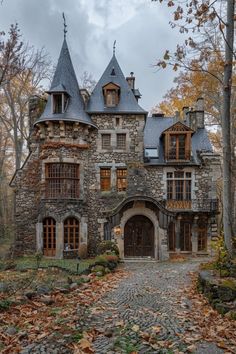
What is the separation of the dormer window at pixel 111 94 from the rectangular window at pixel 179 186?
220 inches

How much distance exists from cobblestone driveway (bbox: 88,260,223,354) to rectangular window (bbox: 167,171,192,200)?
362 inches

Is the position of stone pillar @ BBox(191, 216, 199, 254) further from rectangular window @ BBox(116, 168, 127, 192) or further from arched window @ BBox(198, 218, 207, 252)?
rectangular window @ BBox(116, 168, 127, 192)

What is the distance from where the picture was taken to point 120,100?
2031 cm

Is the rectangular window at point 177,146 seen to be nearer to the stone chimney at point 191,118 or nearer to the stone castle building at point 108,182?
the stone castle building at point 108,182

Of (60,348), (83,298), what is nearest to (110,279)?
(83,298)

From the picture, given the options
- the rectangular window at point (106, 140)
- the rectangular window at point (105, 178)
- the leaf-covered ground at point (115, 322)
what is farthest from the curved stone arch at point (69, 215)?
the leaf-covered ground at point (115, 322)

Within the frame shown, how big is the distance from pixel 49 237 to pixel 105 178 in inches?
187

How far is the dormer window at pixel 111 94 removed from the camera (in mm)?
19953

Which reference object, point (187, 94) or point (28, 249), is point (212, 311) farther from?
point (187, 94)

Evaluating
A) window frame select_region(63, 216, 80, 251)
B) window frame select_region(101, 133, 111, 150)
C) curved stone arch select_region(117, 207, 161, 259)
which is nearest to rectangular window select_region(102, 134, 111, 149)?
window frame select_region(101, 133, 111, 150)

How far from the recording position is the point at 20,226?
18.8m

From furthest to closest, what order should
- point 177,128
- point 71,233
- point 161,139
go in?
point 161,139, point 177,128, point 71,233

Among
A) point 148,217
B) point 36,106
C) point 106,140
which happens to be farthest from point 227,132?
point 36,106

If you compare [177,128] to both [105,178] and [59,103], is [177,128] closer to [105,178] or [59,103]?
[105,178]
